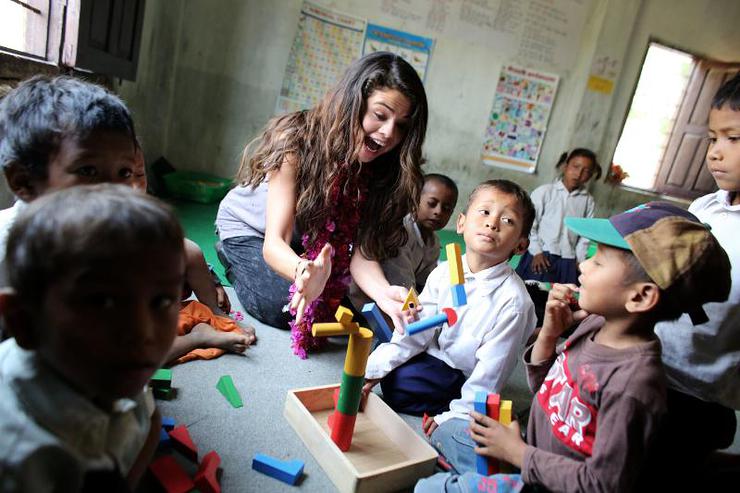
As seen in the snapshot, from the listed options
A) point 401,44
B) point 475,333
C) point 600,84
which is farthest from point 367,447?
point 600,84

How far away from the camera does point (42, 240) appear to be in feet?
1.89

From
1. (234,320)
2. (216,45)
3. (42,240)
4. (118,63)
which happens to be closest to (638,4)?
(216,45)

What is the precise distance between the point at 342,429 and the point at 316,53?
11.2ft

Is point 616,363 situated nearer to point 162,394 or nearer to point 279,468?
point 279,468

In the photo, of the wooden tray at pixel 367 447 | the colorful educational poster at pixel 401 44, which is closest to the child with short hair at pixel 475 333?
the wooden tray at pixel 367 447

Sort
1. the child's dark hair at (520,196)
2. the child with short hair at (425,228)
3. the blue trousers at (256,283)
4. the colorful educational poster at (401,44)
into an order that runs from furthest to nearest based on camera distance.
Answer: the colorful educational poster at (401,44), the child with short hair at (425,228), the blue trousers at (256,283), the child's dark hair at (520,196)

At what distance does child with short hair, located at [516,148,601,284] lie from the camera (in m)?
3.35

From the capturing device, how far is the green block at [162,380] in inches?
52.5

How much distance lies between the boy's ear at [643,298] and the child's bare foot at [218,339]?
3.89 ft

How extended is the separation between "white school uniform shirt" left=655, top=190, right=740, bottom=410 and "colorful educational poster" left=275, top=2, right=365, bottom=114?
3108 millimetres

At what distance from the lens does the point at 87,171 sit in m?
1.04

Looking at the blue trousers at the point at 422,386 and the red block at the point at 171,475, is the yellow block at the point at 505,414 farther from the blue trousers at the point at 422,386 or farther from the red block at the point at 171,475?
the red block at the point at 171,475

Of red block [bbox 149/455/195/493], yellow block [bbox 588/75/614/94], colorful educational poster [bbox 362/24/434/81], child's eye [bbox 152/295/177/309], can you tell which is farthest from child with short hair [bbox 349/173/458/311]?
yellow block [bbox 588/75/614/94]

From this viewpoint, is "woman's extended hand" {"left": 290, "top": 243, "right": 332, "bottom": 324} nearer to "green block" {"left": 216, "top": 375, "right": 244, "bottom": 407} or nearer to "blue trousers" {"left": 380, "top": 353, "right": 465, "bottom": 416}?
"green block" {"left": 216, "top": 375, "right": 244, "bottom": 407}
